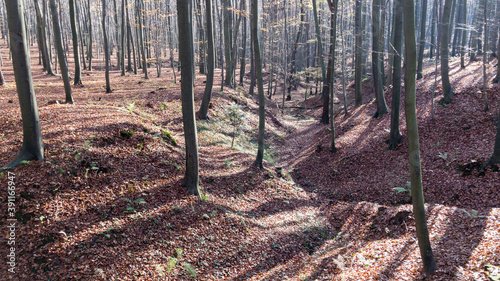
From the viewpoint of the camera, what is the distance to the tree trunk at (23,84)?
6531mm

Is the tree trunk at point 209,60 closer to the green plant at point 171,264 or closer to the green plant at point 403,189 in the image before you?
the green plant at point 403,189

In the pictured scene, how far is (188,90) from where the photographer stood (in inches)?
314

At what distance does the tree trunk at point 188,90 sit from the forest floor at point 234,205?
2.00 ft

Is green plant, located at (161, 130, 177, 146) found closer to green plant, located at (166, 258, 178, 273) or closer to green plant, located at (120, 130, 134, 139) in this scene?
green plant, located at (120, 130, 134, 139)

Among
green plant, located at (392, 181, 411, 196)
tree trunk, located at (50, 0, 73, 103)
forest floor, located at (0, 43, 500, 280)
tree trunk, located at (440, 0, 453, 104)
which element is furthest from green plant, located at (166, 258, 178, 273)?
tree trunk, located at (440, 0, 453, 104)

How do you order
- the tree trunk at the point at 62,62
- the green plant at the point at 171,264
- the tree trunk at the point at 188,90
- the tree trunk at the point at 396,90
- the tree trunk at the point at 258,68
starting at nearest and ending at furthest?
the green plant at the point at 171,264
the tree trunk at the point at 188,90
the tree trunk at the point at 258,68
the tree trunk at the point at 62,62
the tree trunk at the point at 396,90

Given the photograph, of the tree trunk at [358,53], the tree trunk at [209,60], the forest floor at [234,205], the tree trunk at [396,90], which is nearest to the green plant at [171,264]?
the forest floor at [234,205]

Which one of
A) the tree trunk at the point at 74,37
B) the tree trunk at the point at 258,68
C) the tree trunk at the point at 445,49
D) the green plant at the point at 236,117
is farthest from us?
the green plant at the point at 236,117

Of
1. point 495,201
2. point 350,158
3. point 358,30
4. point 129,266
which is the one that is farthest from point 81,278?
point 358,30

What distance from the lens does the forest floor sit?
5.76 meters

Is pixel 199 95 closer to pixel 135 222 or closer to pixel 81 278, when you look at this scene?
pixel 135 222

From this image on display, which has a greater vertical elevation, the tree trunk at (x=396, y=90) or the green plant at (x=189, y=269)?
the tree trunk at (x=396, y=90)

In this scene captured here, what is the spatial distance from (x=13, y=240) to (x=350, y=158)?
41.3 feet

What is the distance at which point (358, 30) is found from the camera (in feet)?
58.9
